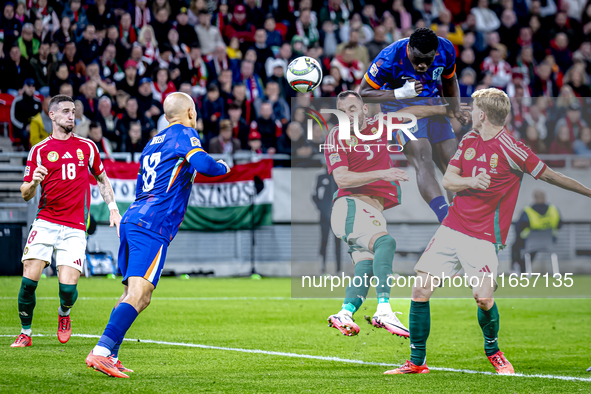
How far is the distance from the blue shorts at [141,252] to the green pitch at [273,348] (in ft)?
2.58

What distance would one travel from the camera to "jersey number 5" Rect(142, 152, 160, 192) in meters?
5.55

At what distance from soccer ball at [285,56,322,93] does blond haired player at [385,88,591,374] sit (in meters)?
1.78

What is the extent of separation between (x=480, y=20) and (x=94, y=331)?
14.6 m

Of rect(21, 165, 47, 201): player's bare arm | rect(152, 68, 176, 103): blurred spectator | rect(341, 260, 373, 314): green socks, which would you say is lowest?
rect(341, 260, 373, 314): green socks

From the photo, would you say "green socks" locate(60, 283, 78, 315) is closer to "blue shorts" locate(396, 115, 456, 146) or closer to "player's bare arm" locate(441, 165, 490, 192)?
"blue shorts" locate(396, 115, 456, 146)

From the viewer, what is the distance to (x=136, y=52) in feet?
49.9

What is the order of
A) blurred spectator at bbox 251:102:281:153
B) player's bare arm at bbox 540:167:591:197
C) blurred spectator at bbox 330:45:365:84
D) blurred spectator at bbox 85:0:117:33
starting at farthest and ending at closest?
blurred spectator at bbox 330:45:365:84 → blurred spectator at bbox 85:0:117:33 → blurred spectator at bbox 251:102:281:153 → player's bare arm at bbox 540:167:591:197

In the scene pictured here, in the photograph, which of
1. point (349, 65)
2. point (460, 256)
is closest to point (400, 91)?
point (460, 256)

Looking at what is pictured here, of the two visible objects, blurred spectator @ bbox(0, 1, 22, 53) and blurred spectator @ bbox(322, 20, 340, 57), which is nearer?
blurred spectator @ bbox(0, 1, 22, 53)

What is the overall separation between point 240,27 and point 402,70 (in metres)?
11.3

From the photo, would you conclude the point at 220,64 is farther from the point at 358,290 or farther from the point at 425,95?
the point at 358,290

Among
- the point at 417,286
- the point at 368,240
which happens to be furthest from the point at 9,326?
the point at 417,286

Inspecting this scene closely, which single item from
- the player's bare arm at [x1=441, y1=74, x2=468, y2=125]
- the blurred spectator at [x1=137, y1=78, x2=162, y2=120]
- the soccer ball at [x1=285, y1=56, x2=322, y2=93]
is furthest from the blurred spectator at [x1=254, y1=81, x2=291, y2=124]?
the player's bare arm at [x1=441, y1=74, x2=468, y2=125]

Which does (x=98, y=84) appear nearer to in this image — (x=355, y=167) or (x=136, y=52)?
(x=136, y=52)
